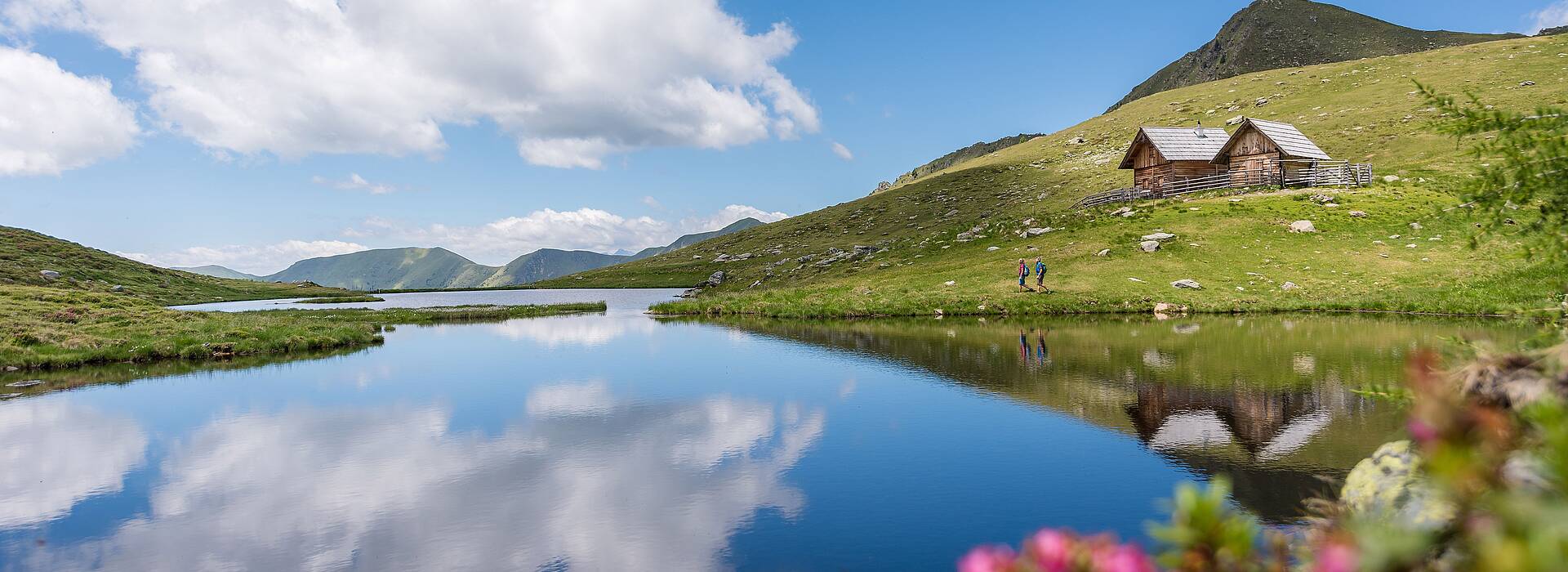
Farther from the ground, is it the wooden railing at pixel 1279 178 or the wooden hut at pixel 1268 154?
the wooden hut at pixel 1268 154

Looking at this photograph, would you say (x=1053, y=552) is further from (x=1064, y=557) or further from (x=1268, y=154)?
(x=1268, y=154)

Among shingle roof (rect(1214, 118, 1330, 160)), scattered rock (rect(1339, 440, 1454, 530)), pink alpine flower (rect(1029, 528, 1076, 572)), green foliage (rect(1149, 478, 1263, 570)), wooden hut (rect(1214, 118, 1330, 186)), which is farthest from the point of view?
wooden hut (rect(1214, 118, 1330, 186))

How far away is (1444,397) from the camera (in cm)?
321

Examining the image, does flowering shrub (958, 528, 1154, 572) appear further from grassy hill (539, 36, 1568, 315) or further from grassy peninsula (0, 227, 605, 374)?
grassy peninsula (0, 227, 605, 374)

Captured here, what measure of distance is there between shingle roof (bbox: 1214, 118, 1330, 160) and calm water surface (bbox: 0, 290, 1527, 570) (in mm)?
44338

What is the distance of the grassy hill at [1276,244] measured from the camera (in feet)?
136

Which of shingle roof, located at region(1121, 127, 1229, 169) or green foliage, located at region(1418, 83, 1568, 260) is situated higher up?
shingle roof, located at region(1121, 127, 1229, 169)

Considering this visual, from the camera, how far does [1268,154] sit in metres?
67.2

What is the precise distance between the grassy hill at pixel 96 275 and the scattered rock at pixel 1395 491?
111679mm

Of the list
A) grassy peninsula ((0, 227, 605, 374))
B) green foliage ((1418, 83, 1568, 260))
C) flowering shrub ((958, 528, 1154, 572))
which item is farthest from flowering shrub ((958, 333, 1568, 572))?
grassy peninsula ((0, 227, 605, 374))

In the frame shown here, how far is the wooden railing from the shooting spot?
6475cm

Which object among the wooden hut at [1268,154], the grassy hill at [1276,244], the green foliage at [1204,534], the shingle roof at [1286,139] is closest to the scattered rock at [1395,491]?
the green foliage at [1204,534]

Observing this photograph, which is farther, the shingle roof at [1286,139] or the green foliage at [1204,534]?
the shingle roof at [1286,139]

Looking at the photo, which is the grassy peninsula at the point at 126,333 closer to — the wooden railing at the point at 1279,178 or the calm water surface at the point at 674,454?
the calm water surface at the point at 674,454
